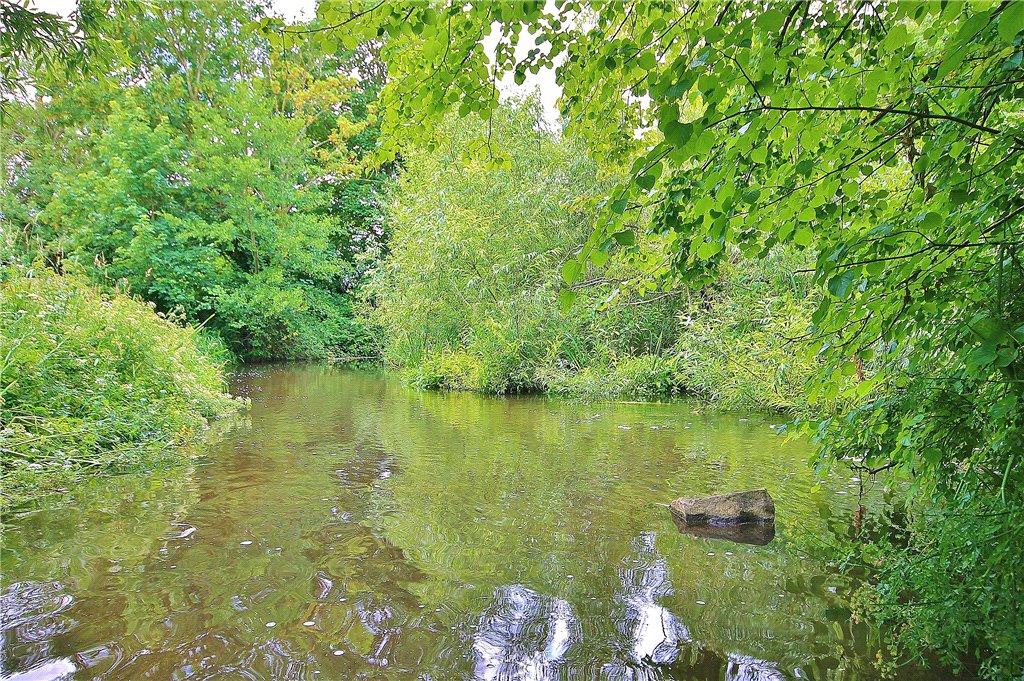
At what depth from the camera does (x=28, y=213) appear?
60.8 feet

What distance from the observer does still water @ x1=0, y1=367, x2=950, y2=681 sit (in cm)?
293

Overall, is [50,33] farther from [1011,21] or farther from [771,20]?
[1011,21]

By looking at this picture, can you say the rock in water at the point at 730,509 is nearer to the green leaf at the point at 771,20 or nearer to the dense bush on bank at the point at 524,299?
the green leaf at the point at 771,20

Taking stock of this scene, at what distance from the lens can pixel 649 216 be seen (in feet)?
35.4

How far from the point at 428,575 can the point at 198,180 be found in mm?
18576

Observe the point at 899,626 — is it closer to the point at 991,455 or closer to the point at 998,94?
the point at 991,455

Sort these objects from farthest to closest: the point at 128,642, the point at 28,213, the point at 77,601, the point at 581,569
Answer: the point at 28,213
the point at 581,569
the point at 77,601
the point at 128,642

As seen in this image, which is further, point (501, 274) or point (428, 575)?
point (501, 274)

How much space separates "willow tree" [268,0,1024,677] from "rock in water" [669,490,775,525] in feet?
5.79

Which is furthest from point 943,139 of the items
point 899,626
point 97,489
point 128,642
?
point 97,489

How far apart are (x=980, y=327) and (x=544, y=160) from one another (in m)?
13.8

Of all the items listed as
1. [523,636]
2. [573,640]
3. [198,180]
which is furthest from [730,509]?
[198,180]

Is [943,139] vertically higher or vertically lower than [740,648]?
higher

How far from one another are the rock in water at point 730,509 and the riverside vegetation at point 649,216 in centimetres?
70
